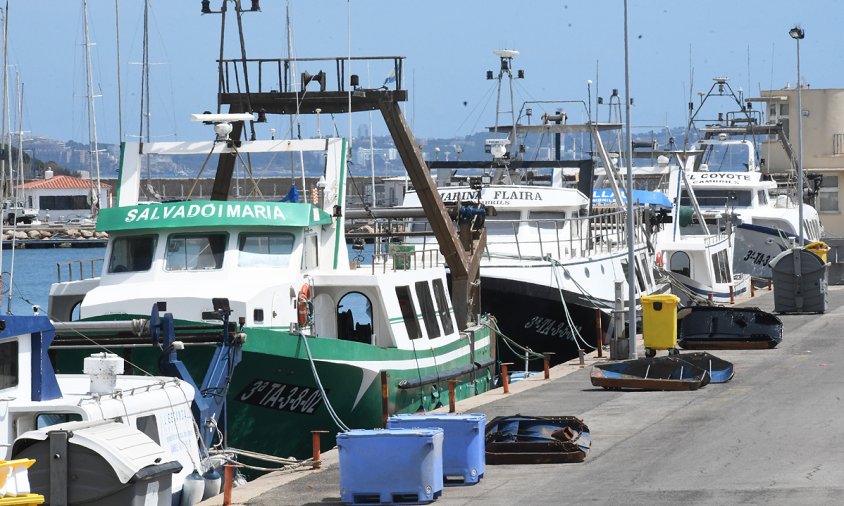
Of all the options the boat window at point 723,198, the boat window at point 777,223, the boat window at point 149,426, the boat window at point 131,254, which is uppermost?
the boat window at point 723,198

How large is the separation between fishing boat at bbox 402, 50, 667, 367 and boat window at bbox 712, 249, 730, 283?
376cm

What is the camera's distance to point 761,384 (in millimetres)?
21781

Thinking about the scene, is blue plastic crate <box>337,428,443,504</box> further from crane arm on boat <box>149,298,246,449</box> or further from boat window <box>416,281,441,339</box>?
boat window <box>416,281,441,339</box>

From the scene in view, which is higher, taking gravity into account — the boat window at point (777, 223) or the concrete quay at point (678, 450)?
the boat window at point (777, 223)

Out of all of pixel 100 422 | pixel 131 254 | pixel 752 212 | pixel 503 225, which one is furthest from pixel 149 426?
pixel 752 212

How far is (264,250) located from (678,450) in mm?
7077

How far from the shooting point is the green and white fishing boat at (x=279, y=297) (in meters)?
18.9

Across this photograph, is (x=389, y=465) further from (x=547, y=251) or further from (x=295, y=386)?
(x=547, y=251)

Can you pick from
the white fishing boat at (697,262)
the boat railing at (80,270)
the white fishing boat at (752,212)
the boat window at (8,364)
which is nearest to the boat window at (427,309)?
the boat railing at (80,270)

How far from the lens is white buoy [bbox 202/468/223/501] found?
15281mm

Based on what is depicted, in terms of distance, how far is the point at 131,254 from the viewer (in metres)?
20.5

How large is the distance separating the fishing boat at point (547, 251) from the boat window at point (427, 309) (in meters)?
3.45

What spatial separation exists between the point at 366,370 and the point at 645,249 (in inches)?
721

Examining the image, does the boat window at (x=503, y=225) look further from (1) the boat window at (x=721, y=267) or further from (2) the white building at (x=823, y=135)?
(2) the white building at (x=823, y=135)
